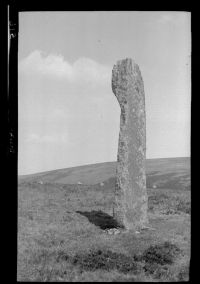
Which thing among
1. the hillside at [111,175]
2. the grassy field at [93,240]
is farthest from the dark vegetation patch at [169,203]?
the hillside at [111,175]

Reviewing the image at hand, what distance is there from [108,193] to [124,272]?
1220 cm

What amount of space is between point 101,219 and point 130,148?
334 centimetres

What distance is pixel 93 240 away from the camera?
16766 mm

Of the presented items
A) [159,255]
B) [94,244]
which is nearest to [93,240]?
[94,244]

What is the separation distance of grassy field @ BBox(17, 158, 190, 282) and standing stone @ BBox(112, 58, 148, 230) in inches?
30.0

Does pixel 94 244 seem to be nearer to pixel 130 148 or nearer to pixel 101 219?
pixel 101 219

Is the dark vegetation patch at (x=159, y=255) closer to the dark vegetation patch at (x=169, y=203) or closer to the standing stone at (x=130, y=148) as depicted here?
the standing stone at (x=130, y=148)

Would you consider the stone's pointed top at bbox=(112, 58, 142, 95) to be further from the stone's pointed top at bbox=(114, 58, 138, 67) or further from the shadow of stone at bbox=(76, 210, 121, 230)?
the shadow of stone at bbox=(76, 210, 121, 230)

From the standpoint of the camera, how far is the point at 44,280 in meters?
13.5

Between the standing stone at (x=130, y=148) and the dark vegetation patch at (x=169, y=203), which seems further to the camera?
the dark vegetation patch at (x=169, y=203)

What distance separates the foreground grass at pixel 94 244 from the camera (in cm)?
1414
